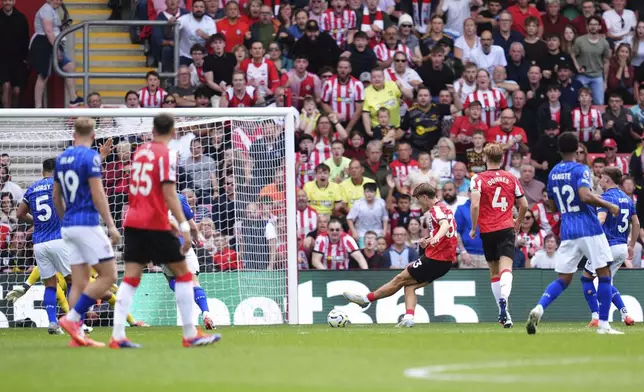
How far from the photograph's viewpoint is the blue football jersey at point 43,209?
51.2ft

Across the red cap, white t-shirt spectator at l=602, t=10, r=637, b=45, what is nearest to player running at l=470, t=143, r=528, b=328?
the red cap

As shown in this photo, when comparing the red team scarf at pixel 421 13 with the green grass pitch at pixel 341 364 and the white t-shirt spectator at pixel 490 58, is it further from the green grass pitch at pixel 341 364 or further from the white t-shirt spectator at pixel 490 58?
the green grass pitch at pixel 341 364

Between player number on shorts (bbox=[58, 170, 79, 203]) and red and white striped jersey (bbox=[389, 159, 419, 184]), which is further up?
red and white striped jersey (bbox=[389, 159, 419, 184])

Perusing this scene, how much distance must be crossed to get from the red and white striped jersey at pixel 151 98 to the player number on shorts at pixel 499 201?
28.0 ft

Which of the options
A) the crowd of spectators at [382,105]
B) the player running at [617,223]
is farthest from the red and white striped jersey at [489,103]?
the player running at [617,223]

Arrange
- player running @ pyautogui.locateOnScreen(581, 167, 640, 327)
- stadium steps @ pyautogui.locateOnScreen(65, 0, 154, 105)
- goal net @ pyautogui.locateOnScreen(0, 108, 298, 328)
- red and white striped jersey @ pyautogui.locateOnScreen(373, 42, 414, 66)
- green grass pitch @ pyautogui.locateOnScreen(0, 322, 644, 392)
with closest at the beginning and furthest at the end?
green grass pitch @ pyautogui.locateOnScreen(0, 322, 644, 392), player running @ pyautogui.locateOnScreen(581, 167, 640, 327), goal net @ pyautogui.locateOnScreen(0, 108, 298, 328), red and white striped jersey @ pyautogui.locateOnScreen(373, 42, 414, 66), stadium steps @ pyautogui.locateOnScreen(65, 0, 154, 105)

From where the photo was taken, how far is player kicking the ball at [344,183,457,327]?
52.3 ft

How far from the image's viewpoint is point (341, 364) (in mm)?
10008

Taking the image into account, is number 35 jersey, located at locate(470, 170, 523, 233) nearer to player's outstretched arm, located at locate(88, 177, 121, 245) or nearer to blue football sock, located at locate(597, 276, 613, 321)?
blue football sock, located at locate(597, 276, 613, 321)

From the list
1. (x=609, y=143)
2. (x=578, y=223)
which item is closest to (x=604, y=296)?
(x=578, y=223)

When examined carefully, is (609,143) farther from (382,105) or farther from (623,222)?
(623,222)

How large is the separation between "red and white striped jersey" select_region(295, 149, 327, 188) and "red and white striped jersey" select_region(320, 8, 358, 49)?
10.1ft

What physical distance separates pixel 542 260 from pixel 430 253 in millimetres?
4971

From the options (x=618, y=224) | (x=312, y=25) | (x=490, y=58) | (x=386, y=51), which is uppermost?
(x=312, y=25)
